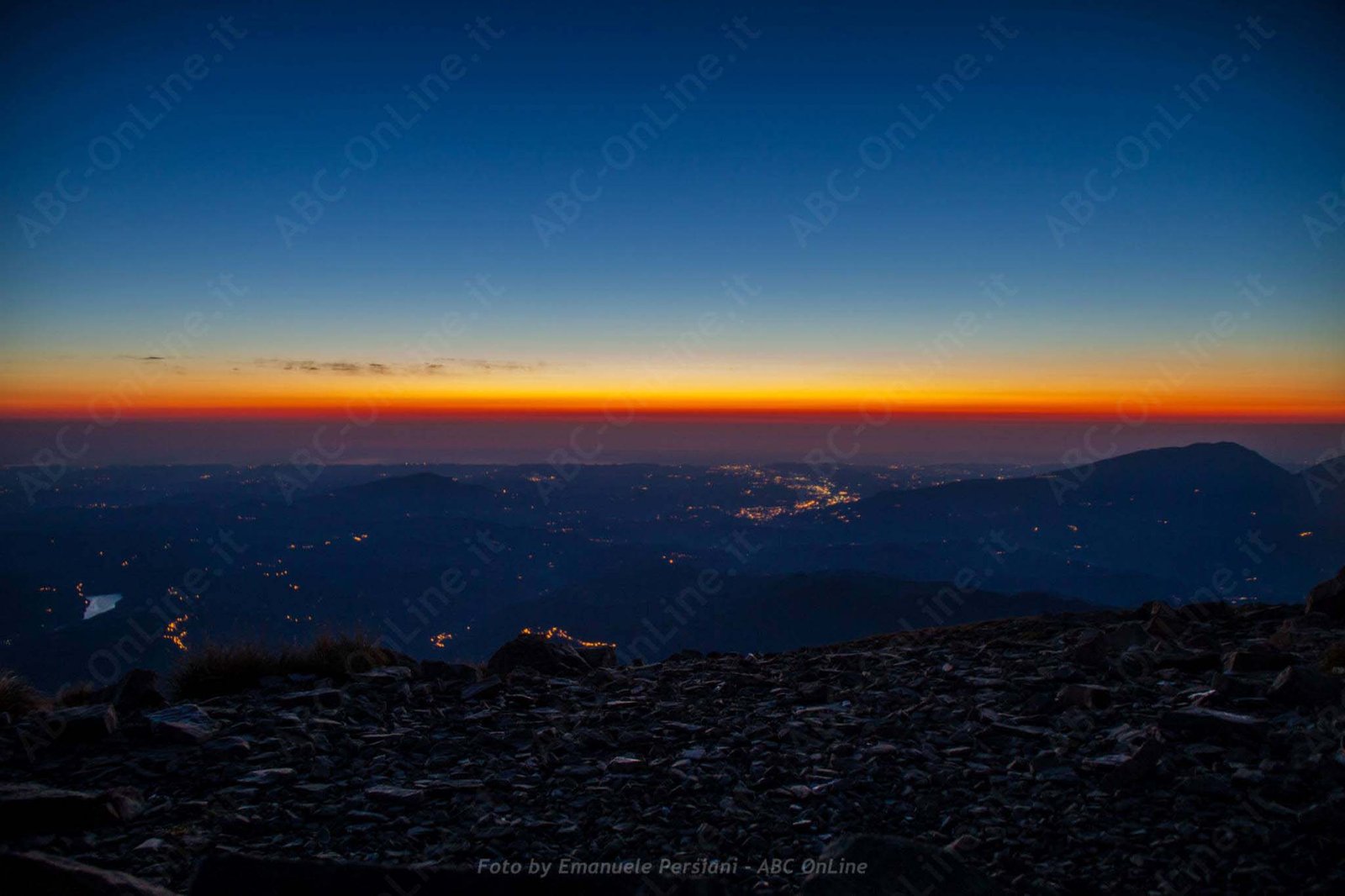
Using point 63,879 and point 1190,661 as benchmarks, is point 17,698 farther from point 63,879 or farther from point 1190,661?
point 1190,661

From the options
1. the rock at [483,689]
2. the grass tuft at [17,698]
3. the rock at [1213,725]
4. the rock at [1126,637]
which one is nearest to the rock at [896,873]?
the rock at [1213,725]

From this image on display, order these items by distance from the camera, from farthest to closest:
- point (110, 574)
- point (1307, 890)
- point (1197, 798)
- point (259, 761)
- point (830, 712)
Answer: point (110, 574) < point (830, 712) < point (259, 761) < point (1197, 798) < point (1307, 890)

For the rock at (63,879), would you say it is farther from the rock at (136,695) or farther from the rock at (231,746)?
the rock at (136,695)

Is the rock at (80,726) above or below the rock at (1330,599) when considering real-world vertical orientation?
above

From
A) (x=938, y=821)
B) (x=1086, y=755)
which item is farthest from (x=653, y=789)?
(x=1086, y=755)

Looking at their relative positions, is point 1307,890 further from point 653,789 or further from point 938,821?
point 653,789

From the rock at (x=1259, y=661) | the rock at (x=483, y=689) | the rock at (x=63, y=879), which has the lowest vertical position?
the rock at (x=483, y=689)

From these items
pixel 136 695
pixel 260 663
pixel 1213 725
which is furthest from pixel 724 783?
pixel 136 695
